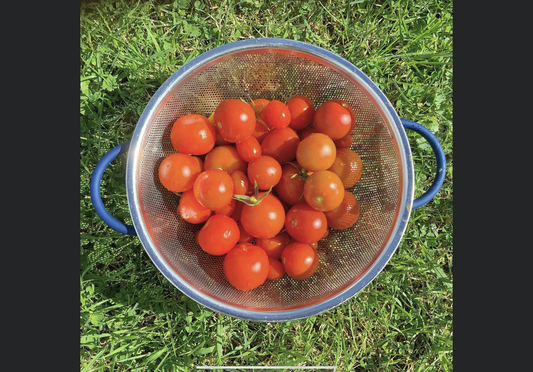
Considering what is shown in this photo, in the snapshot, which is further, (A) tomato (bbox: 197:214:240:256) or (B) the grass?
(B) the grass

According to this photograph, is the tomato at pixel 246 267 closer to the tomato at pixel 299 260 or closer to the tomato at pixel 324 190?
the tomato at pixel 299 260

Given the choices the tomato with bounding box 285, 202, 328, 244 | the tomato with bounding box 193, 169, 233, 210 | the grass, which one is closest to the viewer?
the tomato with bounding box 193, 169, 233, 210

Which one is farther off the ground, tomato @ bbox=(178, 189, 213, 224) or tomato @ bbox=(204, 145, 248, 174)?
tomato @ bbox=(204, 145, 248, 174)

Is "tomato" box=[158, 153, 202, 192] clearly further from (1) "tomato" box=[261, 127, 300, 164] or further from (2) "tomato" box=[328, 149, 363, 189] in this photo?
(2) "tomato" box=[328, 149, 363, 189]

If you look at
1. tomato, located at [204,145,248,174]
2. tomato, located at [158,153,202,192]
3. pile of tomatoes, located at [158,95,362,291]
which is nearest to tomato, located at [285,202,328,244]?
pile of tomatoes, located at [158,95,362,291]

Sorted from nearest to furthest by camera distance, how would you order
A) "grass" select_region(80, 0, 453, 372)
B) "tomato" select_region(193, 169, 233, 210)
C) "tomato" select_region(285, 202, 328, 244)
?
"tomato" select_region(193, 169, 233, 210)
"tomato" select_region(285, 202, 328, 244)
"grass" select_region(80, 0, 453, 372)

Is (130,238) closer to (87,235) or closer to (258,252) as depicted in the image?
(87,235)

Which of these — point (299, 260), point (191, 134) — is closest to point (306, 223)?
point (299, 260)
